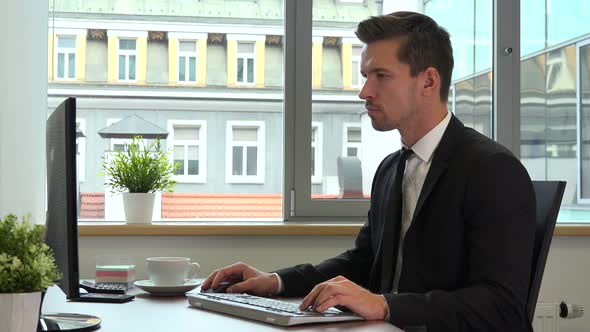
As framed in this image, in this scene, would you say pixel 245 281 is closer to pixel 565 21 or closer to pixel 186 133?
pixel 186 133

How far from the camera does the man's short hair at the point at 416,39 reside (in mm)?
1983

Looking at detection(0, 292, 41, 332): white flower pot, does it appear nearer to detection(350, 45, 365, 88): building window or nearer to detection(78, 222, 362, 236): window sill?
detection(78, 222, 362, 236): window sill

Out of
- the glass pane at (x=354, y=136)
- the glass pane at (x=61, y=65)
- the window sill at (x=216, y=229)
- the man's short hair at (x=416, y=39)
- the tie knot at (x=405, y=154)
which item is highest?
the glass pane at (x=61, y=65)

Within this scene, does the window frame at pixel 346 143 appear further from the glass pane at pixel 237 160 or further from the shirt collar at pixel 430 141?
the shirt collar at pixel 430 141

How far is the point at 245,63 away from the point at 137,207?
0.79m

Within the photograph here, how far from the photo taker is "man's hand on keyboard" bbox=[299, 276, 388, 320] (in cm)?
148

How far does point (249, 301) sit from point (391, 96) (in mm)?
694

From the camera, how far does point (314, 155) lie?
3355 millimetres

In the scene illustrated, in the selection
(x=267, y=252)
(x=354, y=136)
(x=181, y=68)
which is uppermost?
(x=181, y=68)

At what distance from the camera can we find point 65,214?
1.36 m

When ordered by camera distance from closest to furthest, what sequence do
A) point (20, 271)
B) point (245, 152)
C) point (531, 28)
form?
point (20, 271) < point (245, 152) < point (531, 28)

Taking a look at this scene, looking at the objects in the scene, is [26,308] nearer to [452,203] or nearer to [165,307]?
[165,307]

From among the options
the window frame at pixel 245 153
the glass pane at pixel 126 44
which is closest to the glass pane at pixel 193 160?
the window frame at pixel 245 153

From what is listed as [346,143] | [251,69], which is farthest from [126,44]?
[346,143]
